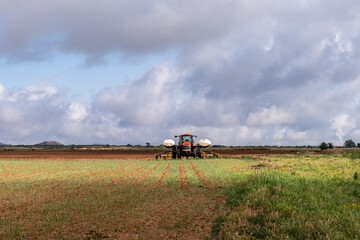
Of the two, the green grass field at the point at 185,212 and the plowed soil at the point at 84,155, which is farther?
the plowed soil at the point at 84,155

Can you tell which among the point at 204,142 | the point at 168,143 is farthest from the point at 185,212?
the point at 204,142

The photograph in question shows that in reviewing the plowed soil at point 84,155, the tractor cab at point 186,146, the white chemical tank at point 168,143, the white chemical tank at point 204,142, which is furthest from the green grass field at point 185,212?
the plowed soil at point 84,155

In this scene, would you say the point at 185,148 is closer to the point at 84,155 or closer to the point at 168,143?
the point at 168,143

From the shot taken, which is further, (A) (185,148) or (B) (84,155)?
(B) (84,155)

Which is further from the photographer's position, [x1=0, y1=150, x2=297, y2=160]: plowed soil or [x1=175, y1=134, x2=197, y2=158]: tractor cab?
[x1=0, y1=150, x2=297, y2=160]: plowed soil

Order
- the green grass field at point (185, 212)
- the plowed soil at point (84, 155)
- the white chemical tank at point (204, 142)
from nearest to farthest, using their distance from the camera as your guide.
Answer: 1. the green grass field at point (185, 212)
2. the white chemical tank at point (204, 142)
3. the plowed soil at point (84, 155)

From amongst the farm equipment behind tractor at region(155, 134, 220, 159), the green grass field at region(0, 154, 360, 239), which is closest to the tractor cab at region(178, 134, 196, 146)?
the farm equipment behind tractor at region(155, 134, 220, 159)

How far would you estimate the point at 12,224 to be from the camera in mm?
9477

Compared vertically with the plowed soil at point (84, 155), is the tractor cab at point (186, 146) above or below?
above

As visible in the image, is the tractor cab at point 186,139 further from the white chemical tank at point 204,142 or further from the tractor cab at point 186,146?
the white chemical tank at point 204,142

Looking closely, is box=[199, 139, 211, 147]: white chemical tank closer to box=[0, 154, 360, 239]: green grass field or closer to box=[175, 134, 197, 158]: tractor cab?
A: box=[175, 134, 197, 158]: tractor cab

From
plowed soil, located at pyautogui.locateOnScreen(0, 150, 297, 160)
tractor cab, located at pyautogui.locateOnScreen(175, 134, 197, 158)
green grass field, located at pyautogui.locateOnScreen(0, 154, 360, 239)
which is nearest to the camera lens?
green grass field, located at pyautogui.locateOnScreen(0, 154, 360, 239)

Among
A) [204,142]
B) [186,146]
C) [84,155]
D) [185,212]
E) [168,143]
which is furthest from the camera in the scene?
[84,155]

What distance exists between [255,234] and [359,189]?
8.75 m
